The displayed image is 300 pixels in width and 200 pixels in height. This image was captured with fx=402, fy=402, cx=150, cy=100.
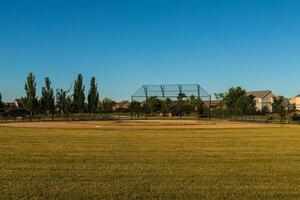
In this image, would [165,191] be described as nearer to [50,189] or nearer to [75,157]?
[50,189]

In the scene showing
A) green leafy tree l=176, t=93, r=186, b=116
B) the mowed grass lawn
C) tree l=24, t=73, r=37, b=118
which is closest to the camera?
the mowed grass lawn

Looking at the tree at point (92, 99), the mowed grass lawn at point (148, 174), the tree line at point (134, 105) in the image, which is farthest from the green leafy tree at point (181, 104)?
the mowed grass lawn at point (148, 174)

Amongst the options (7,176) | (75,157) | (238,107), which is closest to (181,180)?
(7,176)

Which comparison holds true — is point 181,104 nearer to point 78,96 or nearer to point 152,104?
point 152,104

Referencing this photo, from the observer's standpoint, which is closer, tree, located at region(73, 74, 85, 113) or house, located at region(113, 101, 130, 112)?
tree, located at region(73, 74, 85, 113)

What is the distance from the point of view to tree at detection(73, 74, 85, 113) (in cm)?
5647

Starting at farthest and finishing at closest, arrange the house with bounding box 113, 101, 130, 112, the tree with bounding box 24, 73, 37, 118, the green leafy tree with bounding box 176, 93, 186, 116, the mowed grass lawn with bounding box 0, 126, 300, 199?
the house with bounding box 113, 101, 130, 112 < the green leafy tree with bounding box 176, 93, 186, 116 < the tree with bounding box 24, 73, 37, 118 < the mowed grass lawn with bounding box 0, 126, 300, 199

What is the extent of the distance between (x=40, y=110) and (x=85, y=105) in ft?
28.8

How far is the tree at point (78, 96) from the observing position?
56469 mm

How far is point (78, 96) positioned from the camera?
2238 inches

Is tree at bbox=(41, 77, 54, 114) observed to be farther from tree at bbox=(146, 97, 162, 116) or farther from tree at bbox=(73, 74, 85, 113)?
tree at bbox=(146, 97, 162, 116)

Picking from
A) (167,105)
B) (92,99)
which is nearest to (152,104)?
(167,105)

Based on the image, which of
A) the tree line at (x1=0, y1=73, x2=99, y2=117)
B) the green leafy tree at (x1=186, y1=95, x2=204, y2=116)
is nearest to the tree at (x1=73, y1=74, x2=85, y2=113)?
the tree line at (x1=0, y1=73, x2=99, y2=117)

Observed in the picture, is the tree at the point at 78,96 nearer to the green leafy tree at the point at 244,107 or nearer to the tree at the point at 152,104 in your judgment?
the tree at the point at 152,104
